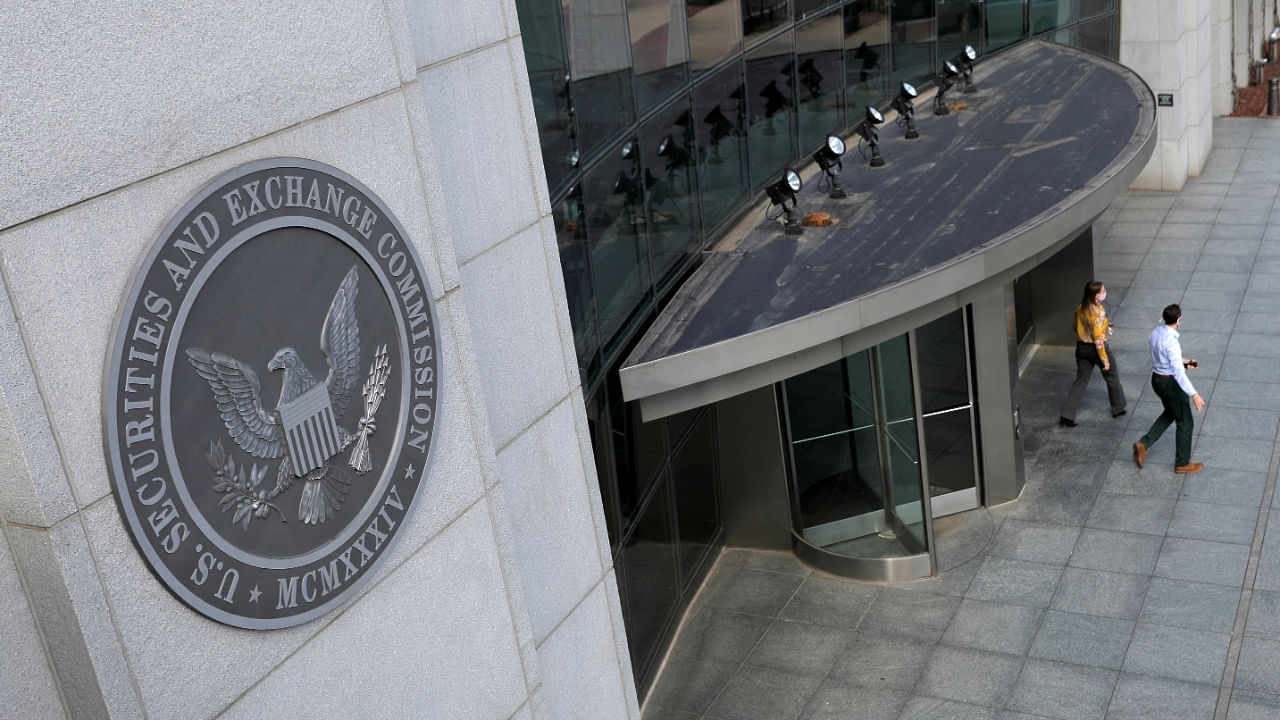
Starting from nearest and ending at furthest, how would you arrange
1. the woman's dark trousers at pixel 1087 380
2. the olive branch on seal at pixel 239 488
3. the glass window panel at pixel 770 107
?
1. the olive branch on seal at pixel 239 488
2. the glass window panel at pixel 770 107
3. the woman's dark trousers at pixel 1087 380

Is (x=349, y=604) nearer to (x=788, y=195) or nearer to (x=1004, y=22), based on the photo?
(x=788, y=195)

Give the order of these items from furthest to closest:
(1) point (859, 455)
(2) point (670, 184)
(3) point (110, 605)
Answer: (1) point (859, 455) < (2) point (670, 184) < (3) point (110, 605)

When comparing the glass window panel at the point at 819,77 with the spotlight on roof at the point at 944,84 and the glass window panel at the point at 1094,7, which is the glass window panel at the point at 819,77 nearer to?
the spotlight on roof at the point at 944,84

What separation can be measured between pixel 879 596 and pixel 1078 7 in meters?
13.3

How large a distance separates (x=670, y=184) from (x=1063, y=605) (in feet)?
17.1

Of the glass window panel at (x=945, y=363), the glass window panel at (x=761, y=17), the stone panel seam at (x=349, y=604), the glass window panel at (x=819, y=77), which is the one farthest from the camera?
the glass window panel at (x=819, y=77)

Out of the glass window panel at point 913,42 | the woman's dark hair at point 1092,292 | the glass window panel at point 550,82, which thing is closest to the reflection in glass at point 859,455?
the woman's dark hair at point 1092,292

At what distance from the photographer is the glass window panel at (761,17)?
445 inches

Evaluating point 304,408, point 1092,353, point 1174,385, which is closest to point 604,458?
point 304,408

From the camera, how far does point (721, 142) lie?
439 inches

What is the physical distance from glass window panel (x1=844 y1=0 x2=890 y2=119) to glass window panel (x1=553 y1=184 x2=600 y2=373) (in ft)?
21.4

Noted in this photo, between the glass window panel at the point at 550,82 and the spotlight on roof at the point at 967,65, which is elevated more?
the glass window panel at the point at 550,82

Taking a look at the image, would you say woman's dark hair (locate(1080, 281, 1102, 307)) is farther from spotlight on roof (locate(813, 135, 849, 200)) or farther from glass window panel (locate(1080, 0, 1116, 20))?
glass window panel (locate(1080, 0, 1116, 20))

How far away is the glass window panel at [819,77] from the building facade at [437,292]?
4.27 ft
